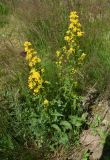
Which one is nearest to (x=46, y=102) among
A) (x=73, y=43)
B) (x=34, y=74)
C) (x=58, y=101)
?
(x=58, y=101)

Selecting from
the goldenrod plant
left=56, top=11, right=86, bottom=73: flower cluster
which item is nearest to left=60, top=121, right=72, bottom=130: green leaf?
the goldenrod plant

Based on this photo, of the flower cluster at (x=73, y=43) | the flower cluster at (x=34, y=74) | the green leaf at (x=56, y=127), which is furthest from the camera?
the flower cluster at (x=73, y=43)

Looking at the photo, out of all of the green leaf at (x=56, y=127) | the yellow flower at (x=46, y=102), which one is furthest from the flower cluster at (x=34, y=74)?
the green leaf at (x=56, y=127)

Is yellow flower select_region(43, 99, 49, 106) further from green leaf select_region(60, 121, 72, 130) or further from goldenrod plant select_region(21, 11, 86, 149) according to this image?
green leaf select_region(60, 121, 72, 130)

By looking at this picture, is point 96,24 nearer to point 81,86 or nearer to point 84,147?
point 81,86

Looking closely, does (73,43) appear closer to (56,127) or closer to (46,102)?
(46,102)

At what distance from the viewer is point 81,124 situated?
3855 mm

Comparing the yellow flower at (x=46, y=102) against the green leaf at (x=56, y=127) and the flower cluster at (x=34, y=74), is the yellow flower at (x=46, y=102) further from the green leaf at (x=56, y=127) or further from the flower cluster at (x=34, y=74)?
the green leaf at (x=56, y=127)

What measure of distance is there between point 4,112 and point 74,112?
0.70m

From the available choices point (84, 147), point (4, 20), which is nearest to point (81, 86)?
point (84, 147)

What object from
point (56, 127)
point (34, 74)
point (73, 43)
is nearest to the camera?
point (34, 74)

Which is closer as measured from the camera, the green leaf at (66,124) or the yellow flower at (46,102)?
the yellow flower at (46,102)

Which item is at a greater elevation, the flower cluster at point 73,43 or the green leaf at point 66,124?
the flower cluster at point 73,43

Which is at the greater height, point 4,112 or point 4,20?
point 4,20
